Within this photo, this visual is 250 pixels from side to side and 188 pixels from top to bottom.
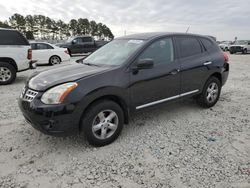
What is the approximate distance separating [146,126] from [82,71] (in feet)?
5.10

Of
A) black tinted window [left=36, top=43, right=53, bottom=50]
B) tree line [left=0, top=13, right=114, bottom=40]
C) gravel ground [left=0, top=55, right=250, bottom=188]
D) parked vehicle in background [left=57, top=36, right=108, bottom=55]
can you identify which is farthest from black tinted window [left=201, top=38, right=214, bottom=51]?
tree line [left=0, top=13, right=114, bottom=40]

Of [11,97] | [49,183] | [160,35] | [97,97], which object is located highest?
[160,35]

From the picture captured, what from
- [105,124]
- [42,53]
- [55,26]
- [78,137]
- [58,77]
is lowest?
[78,137]

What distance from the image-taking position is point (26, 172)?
2.52 meters

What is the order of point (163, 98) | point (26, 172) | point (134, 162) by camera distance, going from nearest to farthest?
point (26, 172) < point (134, 162) < point (163, 98)

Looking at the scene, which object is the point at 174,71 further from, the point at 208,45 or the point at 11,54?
the point at 11,54

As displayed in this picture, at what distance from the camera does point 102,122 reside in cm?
300

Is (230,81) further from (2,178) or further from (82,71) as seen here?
(2,178)

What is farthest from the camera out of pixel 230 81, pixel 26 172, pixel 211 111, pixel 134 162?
pixel 230 81

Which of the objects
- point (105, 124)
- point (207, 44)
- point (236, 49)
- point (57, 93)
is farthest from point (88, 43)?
point (236, 49)

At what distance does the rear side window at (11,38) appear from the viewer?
6.56 meters

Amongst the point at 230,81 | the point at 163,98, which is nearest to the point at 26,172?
the point at 163,98

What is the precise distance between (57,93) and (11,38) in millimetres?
5201

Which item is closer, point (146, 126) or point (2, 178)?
point (2, 178)
